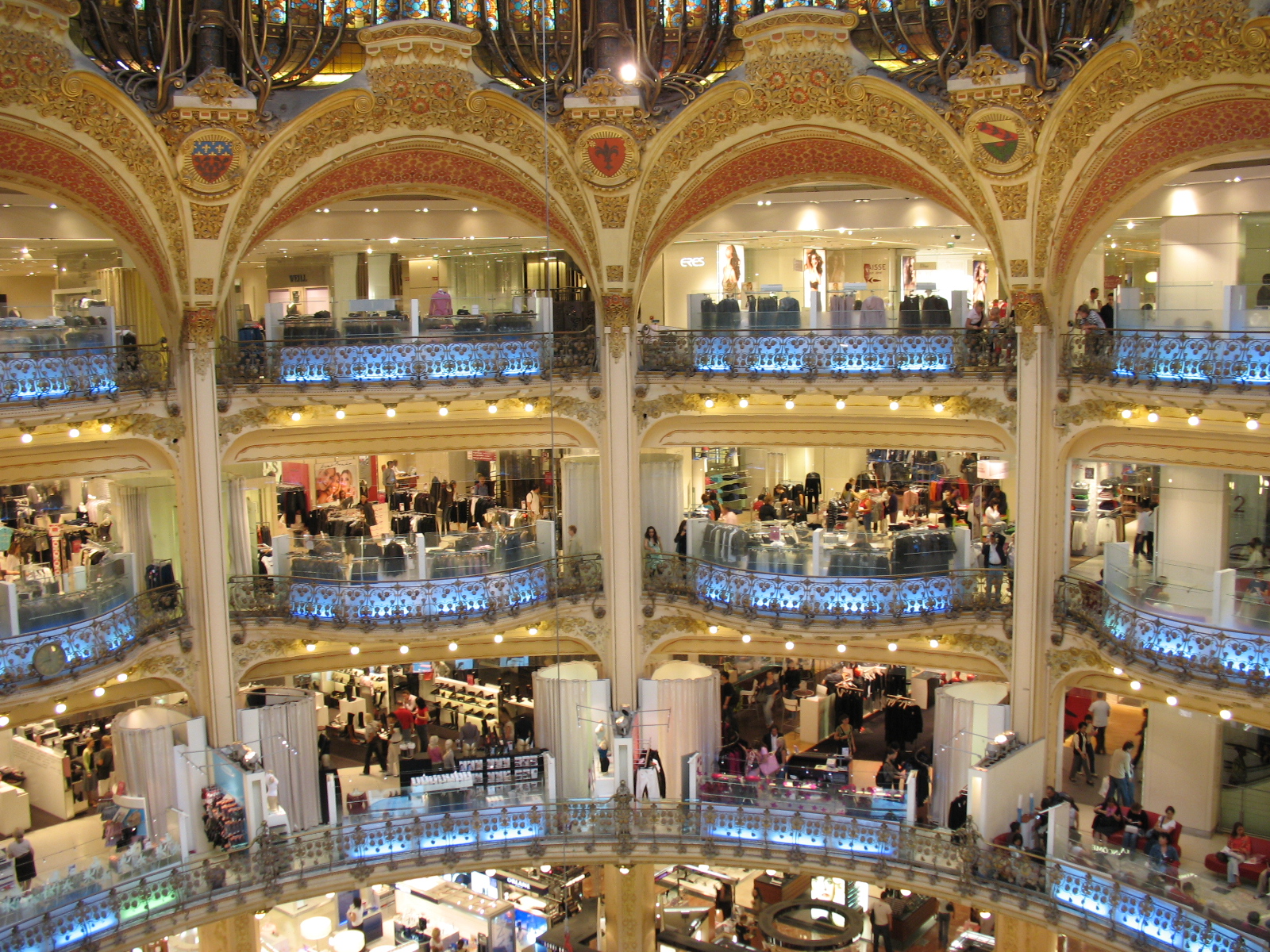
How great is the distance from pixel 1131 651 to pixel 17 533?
64.1ft

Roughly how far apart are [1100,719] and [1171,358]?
259 inches

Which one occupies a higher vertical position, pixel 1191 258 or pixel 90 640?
pixel 1191 258

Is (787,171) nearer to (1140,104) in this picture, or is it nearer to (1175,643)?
(1140,104)

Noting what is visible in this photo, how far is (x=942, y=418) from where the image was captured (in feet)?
63.7

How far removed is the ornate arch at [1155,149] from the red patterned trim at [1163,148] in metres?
0.01

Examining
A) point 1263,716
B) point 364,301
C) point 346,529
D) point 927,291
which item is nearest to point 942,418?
point 927,291

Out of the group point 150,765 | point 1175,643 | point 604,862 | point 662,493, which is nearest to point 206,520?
point 150,765

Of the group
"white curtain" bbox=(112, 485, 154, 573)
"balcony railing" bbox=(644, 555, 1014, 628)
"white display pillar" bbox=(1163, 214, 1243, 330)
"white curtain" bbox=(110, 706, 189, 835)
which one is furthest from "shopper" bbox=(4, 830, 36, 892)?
"white display pillar" bbox=(1163, 214, 1243, 330)

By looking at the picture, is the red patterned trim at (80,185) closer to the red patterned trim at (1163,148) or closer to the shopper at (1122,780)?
the red patterned trim at (1163,148)

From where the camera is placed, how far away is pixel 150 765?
18281 millimetres

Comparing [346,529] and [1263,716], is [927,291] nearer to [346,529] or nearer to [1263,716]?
[1263,716]

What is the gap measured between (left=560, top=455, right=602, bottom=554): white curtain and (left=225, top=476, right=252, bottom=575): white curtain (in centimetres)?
542

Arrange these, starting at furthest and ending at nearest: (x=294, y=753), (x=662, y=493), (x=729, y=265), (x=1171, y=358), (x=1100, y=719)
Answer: (x=729, y=265), (x=662, y=493), (x=1100, y=719), (x=294, y=753), (x=1171, y=358)


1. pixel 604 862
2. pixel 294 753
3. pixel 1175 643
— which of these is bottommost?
pixel 604 862
